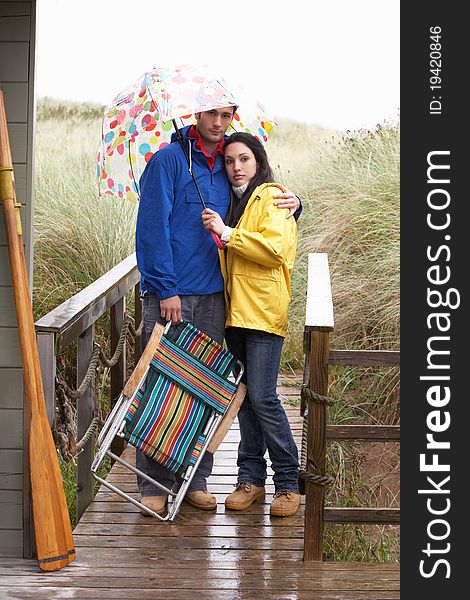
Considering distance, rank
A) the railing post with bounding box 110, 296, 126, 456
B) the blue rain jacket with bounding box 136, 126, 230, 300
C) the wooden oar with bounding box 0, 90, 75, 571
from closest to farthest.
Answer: the wooden oar with bounding box 0, 90, 75, 571, the blue rain jacket with bounding box 136, 126, 230, 300, the railing post with bounding box 110, 296, 126, 456

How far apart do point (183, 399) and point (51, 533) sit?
2.58ft

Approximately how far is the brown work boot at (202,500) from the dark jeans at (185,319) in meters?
0.12

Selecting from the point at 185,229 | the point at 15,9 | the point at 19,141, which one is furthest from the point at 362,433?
the point at 15,9

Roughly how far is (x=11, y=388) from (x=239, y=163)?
1166mm

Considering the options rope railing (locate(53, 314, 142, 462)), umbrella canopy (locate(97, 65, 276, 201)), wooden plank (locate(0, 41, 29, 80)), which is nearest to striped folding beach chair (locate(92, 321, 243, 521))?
rope railing (locate(53, 314, 142, 462))

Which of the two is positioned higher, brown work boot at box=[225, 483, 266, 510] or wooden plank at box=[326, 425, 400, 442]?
wooden plank at box=[326, 425, 400, 442]

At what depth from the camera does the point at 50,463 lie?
361 centimetres

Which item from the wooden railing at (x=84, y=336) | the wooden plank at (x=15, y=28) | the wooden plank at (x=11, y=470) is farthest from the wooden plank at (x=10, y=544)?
the wooden plank at (x=15, y=28)

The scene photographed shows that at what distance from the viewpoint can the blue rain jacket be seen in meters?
3.95

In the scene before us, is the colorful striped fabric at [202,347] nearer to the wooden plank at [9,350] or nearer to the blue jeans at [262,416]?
the blue jeans at [262,416]

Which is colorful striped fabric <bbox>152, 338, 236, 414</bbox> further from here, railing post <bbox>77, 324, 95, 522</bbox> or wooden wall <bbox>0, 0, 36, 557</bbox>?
wooden wall <bbox>0, 0, 36, 557</bbox>

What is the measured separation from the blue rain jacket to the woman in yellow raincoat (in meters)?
0.06

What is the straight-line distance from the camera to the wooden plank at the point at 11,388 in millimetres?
3695

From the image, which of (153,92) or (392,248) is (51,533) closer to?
(153,92)
